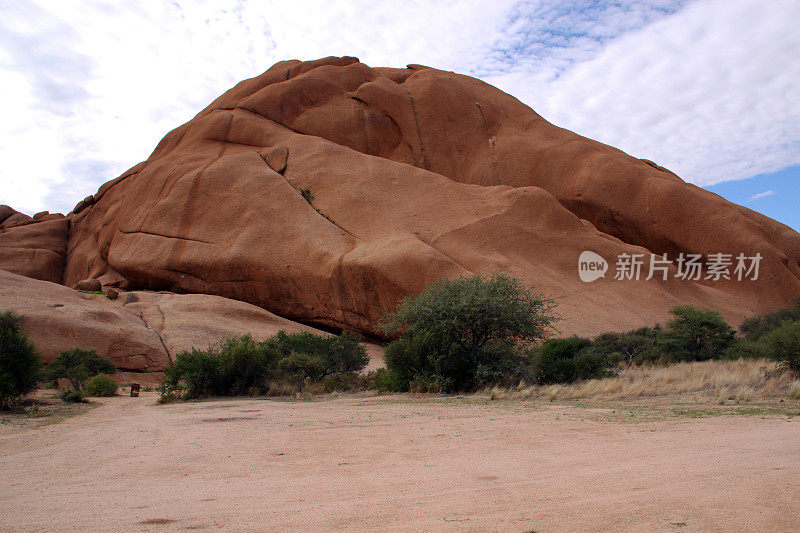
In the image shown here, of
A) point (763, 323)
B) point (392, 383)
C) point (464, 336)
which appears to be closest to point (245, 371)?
point (392, 383)

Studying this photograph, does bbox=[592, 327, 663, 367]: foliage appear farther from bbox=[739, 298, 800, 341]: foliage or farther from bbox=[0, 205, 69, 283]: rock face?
bbox=[0, 205, 69, 283]: rock face

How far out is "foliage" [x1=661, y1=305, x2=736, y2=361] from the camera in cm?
2027

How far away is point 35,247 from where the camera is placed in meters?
43.4

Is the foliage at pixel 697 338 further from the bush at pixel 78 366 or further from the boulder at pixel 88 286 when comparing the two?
the boulder at pixel 88 286

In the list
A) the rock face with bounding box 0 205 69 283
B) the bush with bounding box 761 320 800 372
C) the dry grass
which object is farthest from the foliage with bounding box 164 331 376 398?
the rock face with bounding box 0 205 69 283

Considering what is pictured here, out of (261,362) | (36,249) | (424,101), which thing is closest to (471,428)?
(261,362)

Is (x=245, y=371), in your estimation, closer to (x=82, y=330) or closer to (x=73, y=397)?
(x=73, y=397)

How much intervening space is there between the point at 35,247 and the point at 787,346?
165 feet

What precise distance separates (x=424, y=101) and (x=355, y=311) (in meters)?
24.5

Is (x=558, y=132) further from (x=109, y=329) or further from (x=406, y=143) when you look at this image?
(x=109, y=329)

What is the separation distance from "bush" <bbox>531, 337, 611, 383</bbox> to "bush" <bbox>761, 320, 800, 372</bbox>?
389 cm

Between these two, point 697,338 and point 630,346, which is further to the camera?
point 630,346

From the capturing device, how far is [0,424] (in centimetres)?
962

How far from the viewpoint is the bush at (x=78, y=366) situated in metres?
17.3
